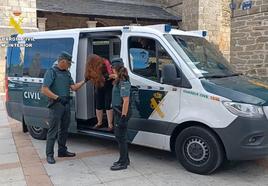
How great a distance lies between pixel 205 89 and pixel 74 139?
3.35 metres

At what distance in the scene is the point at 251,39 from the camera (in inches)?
445

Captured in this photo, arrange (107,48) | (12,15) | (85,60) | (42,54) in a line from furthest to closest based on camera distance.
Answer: (12,15) < (42,54) < (107,48) < (85,60)

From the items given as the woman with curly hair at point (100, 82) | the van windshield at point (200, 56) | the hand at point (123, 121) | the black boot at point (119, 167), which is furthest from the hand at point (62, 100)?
the van windshield at point (200, 56)

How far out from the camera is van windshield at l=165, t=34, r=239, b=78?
16.9ft

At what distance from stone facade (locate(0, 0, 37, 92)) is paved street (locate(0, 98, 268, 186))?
30.5 feet

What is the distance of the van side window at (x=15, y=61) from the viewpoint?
7.09 m

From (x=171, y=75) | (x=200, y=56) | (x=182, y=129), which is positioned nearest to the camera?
(x=171, y=75)

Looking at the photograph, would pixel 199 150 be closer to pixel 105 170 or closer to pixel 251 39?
pixel 105 170

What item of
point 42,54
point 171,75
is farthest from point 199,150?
point 42,54

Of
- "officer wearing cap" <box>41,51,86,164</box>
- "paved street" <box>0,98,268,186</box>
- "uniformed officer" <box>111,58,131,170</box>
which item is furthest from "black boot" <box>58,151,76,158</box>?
"uniformed officer" <box>111,58,131,170</box>

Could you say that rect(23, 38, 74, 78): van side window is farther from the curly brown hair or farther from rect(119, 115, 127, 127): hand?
rect(119, 115, 127, 127): hand

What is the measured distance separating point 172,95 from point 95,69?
1.55 meters

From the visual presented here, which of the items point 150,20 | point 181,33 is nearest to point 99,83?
point 181,33

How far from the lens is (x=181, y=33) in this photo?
575 cm
